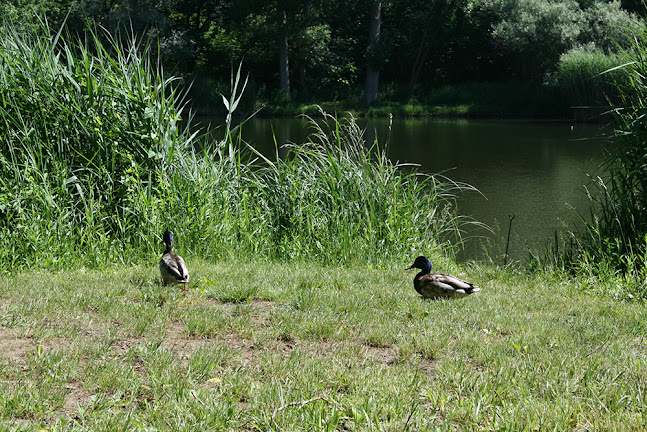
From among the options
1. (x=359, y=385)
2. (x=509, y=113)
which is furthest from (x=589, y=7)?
(x=359, y=385)

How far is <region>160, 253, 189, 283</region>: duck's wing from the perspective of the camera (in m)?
4.81

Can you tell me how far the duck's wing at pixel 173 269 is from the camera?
481cm

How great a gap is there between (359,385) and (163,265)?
2252 millimetres

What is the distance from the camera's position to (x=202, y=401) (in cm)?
294

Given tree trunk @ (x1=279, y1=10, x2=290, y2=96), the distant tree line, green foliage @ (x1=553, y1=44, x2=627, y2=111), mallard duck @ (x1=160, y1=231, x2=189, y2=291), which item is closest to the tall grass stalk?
mallard duck @ (x1=160, y1=231, x2=189, y2=291)

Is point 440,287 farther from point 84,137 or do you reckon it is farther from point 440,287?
point 84,137

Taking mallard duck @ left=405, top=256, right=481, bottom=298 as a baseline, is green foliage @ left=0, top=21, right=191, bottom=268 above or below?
above

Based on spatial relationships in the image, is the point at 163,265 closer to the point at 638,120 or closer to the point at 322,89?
the point at 638,120

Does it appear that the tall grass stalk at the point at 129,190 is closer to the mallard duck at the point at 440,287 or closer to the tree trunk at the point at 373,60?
the mallard duck at the point at 440,287

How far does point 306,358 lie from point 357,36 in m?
41.9

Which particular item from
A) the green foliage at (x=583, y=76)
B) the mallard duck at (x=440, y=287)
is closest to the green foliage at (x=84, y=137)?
the mallard duck at (x=440, y=287)

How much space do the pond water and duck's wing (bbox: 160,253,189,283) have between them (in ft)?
10.3

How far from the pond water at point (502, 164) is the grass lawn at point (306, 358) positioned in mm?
3404

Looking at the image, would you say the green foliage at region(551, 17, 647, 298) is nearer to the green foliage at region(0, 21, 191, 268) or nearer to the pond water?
the pond water
